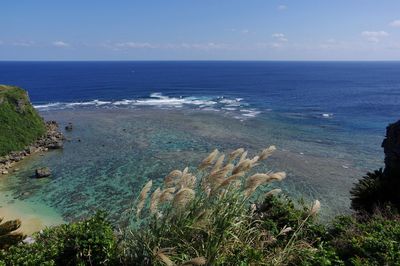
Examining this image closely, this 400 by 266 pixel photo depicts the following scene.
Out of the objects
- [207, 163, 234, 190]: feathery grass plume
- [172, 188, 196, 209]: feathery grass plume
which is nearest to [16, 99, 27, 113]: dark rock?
[172, 188, 196, 209]: feathery grass plume

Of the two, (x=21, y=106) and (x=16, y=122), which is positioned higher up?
(x=21, y=106)

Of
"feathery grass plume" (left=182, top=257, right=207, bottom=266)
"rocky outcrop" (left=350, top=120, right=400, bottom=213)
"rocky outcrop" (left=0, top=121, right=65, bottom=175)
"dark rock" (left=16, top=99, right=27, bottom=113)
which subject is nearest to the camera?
"feathery grass plume" (left=182, top=257, right=207, bottom=266)

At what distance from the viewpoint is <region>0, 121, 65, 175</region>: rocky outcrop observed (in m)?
33.9

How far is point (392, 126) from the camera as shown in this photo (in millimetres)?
19797

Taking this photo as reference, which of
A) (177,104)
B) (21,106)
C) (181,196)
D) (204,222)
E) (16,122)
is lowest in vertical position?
(177,104)

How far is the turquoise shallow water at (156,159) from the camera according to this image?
25672 mm

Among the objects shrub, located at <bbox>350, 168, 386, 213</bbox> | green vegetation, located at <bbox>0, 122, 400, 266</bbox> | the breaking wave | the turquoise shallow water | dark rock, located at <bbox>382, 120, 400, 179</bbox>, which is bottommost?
the turquoise shallow water

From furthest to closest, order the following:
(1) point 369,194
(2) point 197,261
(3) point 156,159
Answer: (3) point 156,159
(1) point 369,194
(2) point 197,261

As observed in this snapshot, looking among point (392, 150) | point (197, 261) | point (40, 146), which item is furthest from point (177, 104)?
point (197, 261)

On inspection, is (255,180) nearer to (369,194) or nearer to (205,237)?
(205,237)

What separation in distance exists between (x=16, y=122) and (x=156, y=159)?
72.2 ft

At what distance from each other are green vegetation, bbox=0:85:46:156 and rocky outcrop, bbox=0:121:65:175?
0.85 metres

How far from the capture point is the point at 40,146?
1593 inches

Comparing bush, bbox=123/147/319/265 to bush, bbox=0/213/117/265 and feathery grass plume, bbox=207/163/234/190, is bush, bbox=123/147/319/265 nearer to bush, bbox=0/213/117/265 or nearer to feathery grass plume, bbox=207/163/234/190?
feathery grass plume, bbox=207/163/234/190
